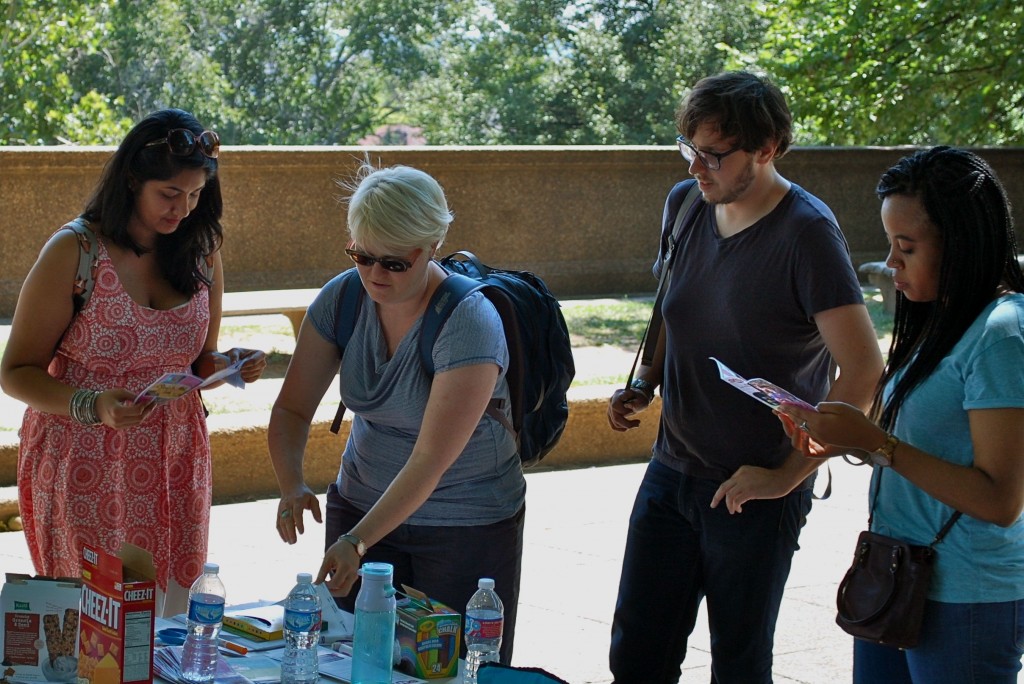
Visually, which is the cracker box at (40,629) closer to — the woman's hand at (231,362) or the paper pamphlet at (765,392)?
the woman's hand at (231,362)

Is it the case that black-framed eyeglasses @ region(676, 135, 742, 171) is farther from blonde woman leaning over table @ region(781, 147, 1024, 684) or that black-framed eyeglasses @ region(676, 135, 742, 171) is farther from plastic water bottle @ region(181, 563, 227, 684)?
plastic water bottle @ region(181, 563, 227, 684)

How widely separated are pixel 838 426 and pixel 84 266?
206cm

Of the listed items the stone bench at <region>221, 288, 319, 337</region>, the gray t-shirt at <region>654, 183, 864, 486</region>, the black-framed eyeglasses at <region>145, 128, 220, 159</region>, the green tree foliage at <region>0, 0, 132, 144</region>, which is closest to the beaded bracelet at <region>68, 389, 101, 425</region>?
the black-framed eyeglasses at <region>145, 128, 220, 159</region>

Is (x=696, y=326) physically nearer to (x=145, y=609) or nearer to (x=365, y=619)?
(x=365, y=619)

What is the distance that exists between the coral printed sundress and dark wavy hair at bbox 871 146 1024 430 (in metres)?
2.03

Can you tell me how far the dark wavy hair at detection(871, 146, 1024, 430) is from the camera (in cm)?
261

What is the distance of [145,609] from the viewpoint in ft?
8.07

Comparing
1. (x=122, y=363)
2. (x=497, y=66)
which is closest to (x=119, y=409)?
(x=122, y=363)

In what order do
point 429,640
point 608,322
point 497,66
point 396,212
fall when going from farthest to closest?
point 497,66 < point 608,322 < point 396,212 < point 429,640

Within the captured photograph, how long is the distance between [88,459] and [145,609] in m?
1.06

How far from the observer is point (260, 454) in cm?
673

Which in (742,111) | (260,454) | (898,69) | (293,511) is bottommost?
(260,454)

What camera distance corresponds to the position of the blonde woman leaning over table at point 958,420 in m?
2.50

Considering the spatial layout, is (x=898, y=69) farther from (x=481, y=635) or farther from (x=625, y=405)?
(x=481, y=635)
